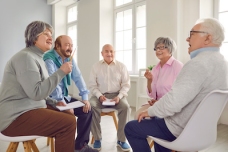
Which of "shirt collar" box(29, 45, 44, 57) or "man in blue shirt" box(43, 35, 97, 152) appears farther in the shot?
"man in blue shirt" box(43, 35, 97, 152)

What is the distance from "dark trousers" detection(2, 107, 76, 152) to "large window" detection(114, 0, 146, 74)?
9.96 ft

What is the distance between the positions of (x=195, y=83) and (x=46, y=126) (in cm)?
97

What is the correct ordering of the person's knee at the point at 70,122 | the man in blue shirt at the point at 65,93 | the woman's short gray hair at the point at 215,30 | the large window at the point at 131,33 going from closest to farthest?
1. the woman's short gray hair at the point at 215,30
2. the person's knee at the point at 70,122
3. the man in blue shirt at the point at 65,93
4. the large window at the point at 131,33

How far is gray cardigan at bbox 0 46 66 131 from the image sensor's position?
4.18 feet

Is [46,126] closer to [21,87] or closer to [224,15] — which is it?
[21,87]

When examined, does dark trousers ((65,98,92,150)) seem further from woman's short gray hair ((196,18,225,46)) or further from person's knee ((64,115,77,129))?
woman's short gray hair ((196,18,225,46))

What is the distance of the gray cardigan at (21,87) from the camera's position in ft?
4.18

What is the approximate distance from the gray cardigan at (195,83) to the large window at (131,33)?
3068mm

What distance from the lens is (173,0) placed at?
3070mm

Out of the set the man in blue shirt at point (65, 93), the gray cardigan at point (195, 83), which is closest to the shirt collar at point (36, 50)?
the man in blue shirt at point (65, 93)

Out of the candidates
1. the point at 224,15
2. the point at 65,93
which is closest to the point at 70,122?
the point at 65,93

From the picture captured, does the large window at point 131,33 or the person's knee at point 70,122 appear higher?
the large window at point 131,33

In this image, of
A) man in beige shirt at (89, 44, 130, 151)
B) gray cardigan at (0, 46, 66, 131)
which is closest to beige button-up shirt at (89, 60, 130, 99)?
man in beige shirt at (89, 44, 130, 151)

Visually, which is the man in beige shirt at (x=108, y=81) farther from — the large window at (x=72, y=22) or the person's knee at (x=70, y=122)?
the large window at (x=72, y=22)
